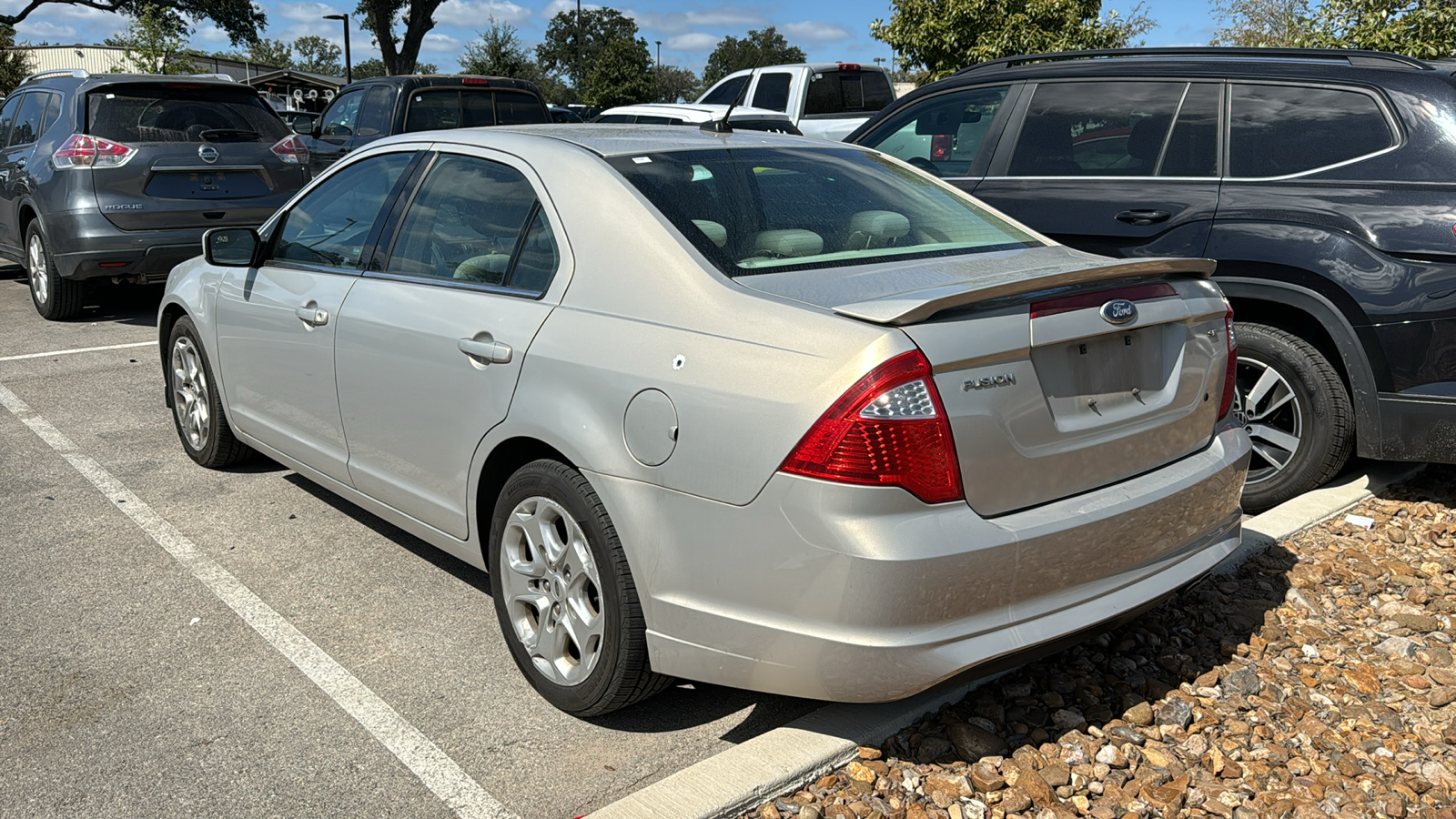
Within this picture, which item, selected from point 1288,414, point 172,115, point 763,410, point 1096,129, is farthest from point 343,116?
point 763,410

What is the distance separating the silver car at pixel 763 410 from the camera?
2.60 m

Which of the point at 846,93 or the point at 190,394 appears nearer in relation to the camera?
the point at 190,394

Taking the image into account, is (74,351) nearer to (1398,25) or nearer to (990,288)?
(990,288)

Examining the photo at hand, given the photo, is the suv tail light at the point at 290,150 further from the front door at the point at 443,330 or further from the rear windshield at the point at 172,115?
the front door at the point at 443,330

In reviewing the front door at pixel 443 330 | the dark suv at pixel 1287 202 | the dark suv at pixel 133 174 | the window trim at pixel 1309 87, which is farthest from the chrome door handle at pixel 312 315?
the dark suv at pixel 133 174

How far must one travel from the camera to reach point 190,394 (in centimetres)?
555

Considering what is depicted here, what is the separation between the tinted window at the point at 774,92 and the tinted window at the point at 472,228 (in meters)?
12.3

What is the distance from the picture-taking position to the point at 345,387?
4.04 meters

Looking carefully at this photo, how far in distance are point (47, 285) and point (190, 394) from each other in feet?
15.6

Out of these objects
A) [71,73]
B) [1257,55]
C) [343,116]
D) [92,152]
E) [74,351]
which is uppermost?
[1257,55]

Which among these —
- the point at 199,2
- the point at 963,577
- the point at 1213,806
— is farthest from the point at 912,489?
Result: the point at 199,2

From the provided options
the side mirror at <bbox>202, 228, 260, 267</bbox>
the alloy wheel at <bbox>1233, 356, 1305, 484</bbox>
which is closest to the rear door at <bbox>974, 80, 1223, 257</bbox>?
the alloy wheel at <bbox>1233, 356, 1305, 484</bbox>

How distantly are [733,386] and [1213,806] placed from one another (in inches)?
60.6

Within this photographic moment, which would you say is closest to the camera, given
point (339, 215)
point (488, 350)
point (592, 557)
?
point (592, 557)
